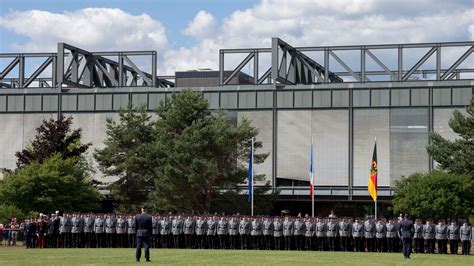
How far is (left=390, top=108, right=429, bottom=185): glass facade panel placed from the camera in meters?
74.6

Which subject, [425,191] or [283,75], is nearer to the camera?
[425,191]

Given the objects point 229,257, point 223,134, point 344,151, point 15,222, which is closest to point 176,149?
point 223,134

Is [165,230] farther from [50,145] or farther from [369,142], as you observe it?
[369,142]

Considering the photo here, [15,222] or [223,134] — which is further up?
[223,134]

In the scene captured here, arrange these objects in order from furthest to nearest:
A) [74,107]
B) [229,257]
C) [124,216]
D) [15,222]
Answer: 1. [74,107]
2. [15,222]
3. [124,216]
4. [229,257]

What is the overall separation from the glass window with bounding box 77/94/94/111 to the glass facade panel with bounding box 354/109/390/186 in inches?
911

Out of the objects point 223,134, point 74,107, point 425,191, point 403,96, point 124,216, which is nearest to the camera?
point 124,216

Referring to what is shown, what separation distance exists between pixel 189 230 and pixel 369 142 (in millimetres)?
33827

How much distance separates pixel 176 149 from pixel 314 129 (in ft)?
65.4

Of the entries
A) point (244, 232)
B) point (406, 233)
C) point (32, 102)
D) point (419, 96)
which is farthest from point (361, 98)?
point (406, 233)

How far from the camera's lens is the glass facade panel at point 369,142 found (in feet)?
247

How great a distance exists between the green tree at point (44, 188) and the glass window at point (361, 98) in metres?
26.9

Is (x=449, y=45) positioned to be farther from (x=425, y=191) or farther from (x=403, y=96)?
(x=425, y=191)

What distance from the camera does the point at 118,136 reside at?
65250 millimetres
